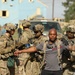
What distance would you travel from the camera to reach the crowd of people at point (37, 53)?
25.9 ft

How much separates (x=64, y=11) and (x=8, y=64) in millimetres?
41481

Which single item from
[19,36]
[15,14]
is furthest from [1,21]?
A: [19,36]

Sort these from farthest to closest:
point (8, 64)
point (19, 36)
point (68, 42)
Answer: point (19, 36) → point (8, 64) → point (68, 42)

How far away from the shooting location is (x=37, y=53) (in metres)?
9.99

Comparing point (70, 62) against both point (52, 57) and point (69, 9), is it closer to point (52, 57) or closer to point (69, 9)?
point (52, 57)

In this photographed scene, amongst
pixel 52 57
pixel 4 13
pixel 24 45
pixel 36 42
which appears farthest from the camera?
pixel 4 13

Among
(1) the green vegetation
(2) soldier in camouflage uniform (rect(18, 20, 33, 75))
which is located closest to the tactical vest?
(2) soldier in camouflage uniform (rect(18, 20, 33, 75))

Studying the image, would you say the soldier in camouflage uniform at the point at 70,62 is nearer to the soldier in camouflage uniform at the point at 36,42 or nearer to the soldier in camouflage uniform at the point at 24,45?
the soldier in camouflage uniform at the point at 36,42

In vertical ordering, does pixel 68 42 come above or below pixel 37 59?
above

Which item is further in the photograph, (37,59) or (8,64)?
(37,59)

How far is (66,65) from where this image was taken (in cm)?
891

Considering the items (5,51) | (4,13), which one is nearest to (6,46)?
(5,51)

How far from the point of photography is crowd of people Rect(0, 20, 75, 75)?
7.88 metres

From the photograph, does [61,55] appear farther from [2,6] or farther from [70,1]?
[2,6]
